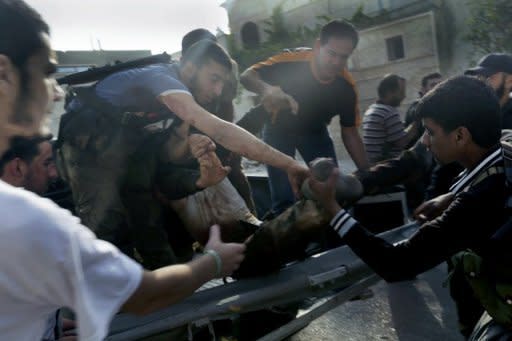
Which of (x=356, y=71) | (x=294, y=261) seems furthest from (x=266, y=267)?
(x=356, y=71)

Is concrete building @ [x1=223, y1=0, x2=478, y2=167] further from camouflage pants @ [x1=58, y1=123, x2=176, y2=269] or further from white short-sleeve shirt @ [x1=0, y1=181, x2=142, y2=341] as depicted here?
white short-sleeve shirt @ [x1=0, y1=181, x2=142, y2=341]

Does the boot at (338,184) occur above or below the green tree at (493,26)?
below

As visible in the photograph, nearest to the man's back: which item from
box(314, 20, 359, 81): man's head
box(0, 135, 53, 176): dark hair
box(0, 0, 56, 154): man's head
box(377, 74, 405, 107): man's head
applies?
box(377, 74, 405, 107): man's head

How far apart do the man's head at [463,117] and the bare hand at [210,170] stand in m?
0.96

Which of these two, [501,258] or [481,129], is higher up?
[481,129]

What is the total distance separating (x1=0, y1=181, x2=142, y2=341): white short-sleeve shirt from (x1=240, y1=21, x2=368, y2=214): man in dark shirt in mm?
2748

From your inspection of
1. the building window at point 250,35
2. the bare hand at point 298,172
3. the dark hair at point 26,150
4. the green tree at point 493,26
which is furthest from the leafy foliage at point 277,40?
the dark hair at point 26,150

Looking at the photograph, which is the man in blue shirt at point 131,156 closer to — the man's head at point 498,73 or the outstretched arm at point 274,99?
the outstretched arm at point 274,99

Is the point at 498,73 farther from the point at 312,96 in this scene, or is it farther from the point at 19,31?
the point at 19,31

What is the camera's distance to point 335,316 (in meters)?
3.63

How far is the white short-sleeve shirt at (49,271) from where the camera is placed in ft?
2.63

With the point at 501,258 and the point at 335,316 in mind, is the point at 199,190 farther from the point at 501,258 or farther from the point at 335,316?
the point at 335,316

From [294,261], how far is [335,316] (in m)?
1.46

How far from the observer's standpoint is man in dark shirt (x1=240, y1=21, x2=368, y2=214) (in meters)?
3.68
